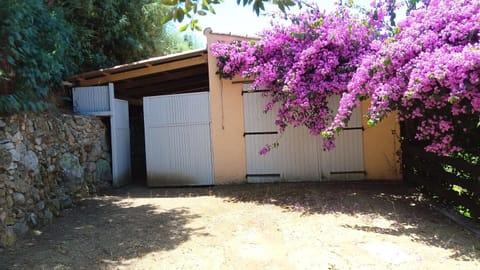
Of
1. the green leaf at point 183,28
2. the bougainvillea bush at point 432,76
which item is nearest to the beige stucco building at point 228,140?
the bougainvillea bush at point 432,76

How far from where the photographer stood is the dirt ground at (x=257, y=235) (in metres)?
3.64

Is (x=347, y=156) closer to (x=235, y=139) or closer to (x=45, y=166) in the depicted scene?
(x=235, y=139)

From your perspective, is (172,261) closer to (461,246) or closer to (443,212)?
(461,246)

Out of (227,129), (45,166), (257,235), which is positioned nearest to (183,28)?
(257,235)

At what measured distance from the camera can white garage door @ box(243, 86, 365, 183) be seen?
24.7ft

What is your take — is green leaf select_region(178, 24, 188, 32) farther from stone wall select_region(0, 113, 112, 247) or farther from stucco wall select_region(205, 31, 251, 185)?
stucco wall select_region(205, 31, 251, 185)

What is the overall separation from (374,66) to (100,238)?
3918mm

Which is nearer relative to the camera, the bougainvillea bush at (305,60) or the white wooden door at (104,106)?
the bougainvillea bush at (305,60)

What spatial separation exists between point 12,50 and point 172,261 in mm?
3171

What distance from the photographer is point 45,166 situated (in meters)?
5.59

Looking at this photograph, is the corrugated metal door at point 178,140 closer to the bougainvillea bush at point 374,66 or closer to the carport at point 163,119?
the carport at point 163,119

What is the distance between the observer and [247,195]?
260 inches

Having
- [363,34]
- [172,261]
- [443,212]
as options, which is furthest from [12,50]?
[443,212]

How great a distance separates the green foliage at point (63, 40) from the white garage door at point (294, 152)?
351 cm
